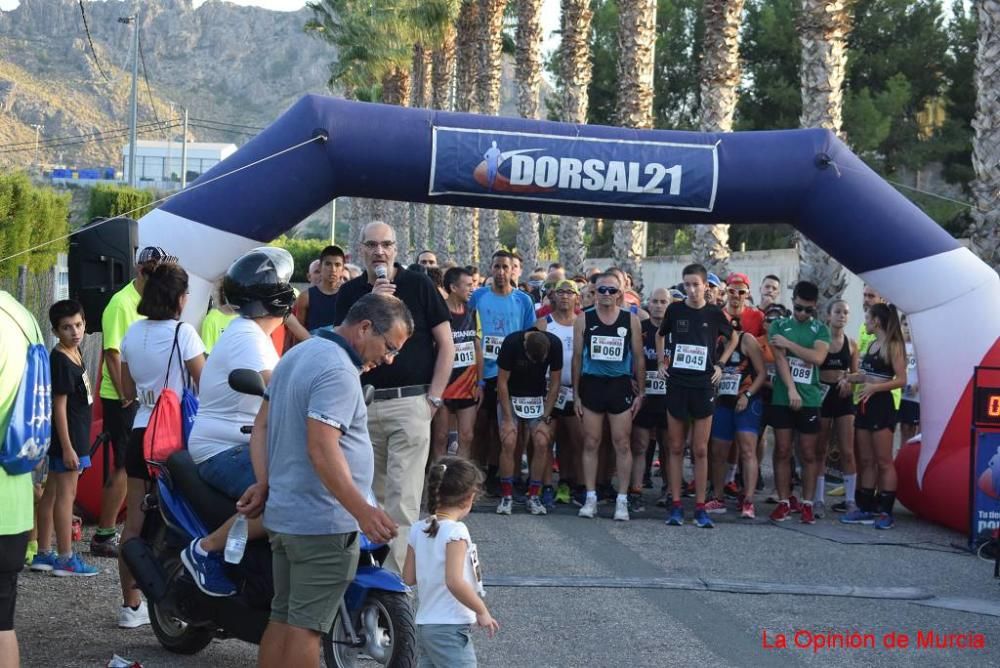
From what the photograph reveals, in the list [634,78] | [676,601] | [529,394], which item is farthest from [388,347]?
[634,78]

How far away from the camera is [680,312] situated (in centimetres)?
1063

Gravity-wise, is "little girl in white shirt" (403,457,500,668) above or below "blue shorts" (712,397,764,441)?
below

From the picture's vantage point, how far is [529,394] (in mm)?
11039

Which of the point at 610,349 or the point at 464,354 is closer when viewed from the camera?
the point at 610,349

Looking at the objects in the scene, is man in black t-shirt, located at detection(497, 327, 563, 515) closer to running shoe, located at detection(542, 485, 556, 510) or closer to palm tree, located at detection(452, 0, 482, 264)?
A: running shoe, located at detection(542, 485, 556, 510)

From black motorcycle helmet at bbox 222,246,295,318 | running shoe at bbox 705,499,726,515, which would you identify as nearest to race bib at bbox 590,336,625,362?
running shoe at bbox 705,499,726,515

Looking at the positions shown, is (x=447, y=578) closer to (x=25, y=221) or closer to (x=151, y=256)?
(x=151, y=256)

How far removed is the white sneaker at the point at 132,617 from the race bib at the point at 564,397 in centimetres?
525

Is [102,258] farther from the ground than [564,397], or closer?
farther from the ground

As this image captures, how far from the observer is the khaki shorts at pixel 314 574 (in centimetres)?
475

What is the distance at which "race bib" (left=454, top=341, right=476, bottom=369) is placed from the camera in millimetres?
11023

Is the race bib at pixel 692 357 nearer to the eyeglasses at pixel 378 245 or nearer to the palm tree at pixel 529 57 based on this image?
the eyeglasses at pixel 378 245

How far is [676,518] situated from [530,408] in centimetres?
154

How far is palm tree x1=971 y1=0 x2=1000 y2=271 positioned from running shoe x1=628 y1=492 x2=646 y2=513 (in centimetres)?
451
